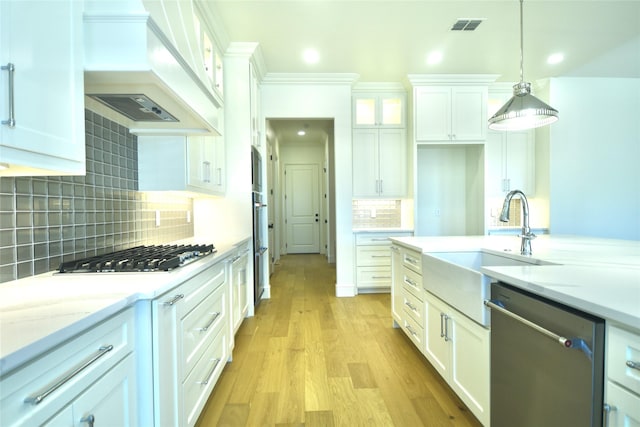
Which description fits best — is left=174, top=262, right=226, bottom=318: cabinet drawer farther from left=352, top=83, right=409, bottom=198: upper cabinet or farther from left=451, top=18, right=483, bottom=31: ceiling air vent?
left=451, top=18, right=483, bottom=31: ceiling air vent

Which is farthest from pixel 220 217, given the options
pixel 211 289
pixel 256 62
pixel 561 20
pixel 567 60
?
pixel 567 60

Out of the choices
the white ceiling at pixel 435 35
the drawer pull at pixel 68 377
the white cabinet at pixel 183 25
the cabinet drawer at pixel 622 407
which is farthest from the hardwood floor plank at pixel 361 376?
the white ceiling at pixel 435 35

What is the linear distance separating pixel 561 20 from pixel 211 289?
12.5 ft

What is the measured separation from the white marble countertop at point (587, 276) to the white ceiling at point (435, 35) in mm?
2120

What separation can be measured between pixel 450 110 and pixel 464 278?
3.16 metres

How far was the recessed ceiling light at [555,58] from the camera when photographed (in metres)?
3.46

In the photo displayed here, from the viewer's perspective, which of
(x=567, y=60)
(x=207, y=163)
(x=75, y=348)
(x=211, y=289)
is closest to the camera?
(x=75, y=348)

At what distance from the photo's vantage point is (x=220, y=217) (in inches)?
126

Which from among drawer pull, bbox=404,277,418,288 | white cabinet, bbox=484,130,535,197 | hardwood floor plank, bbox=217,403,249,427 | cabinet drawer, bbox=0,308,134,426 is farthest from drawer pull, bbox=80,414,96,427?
white cabinet, bbox=484,130,535,197

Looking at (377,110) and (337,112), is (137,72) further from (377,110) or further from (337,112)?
(377,110)

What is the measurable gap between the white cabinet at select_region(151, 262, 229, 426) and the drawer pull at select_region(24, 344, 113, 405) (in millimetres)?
231

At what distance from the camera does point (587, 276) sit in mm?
1154

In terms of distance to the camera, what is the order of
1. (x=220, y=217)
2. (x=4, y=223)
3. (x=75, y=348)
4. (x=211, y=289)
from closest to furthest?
(x=75, y=348) → (x=4, y=223) → (x=211, y=289) → (x=220, y=217)

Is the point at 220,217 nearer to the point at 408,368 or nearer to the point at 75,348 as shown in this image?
the point at 408,368
